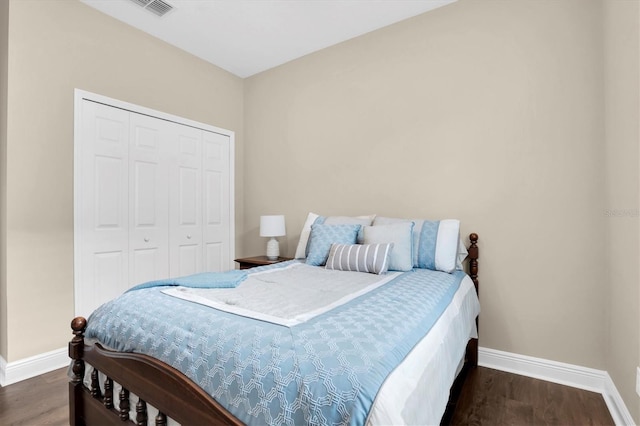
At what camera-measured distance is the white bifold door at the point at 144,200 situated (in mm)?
2633

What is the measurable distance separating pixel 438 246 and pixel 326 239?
0.81m

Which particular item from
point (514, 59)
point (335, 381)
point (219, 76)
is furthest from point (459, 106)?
point (219, 76)

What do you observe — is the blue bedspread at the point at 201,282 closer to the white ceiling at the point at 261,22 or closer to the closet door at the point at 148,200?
the closet door at the point at 148,200

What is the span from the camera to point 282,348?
38.3 inches

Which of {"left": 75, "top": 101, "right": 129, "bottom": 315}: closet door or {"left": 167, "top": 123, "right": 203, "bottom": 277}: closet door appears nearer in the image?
{"left": 75, "top": 101, "right": 129, "bottom": 315}: closet door

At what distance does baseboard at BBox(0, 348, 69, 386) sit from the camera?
7.21 ft

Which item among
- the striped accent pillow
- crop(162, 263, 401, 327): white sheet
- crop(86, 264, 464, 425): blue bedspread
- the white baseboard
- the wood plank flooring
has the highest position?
the striped accent pillow

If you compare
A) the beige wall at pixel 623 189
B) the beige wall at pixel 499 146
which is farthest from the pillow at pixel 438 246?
the beige wall at pixel 623 189

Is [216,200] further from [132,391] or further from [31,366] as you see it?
[132,391]

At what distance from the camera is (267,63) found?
361 centimetres

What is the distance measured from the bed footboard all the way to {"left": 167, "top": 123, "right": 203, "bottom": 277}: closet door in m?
1.77

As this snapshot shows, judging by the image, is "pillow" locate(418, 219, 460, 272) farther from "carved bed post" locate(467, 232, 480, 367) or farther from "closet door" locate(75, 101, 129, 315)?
"closet door" locate(75, 101, 129, 315)

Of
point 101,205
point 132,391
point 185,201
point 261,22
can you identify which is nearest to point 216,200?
point 185,201

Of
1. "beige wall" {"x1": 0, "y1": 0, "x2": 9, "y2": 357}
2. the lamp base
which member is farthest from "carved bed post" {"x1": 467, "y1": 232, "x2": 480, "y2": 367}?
"beige wall" {"x1": 0, "y1": 0, "x2": 9, "y2": 357}
